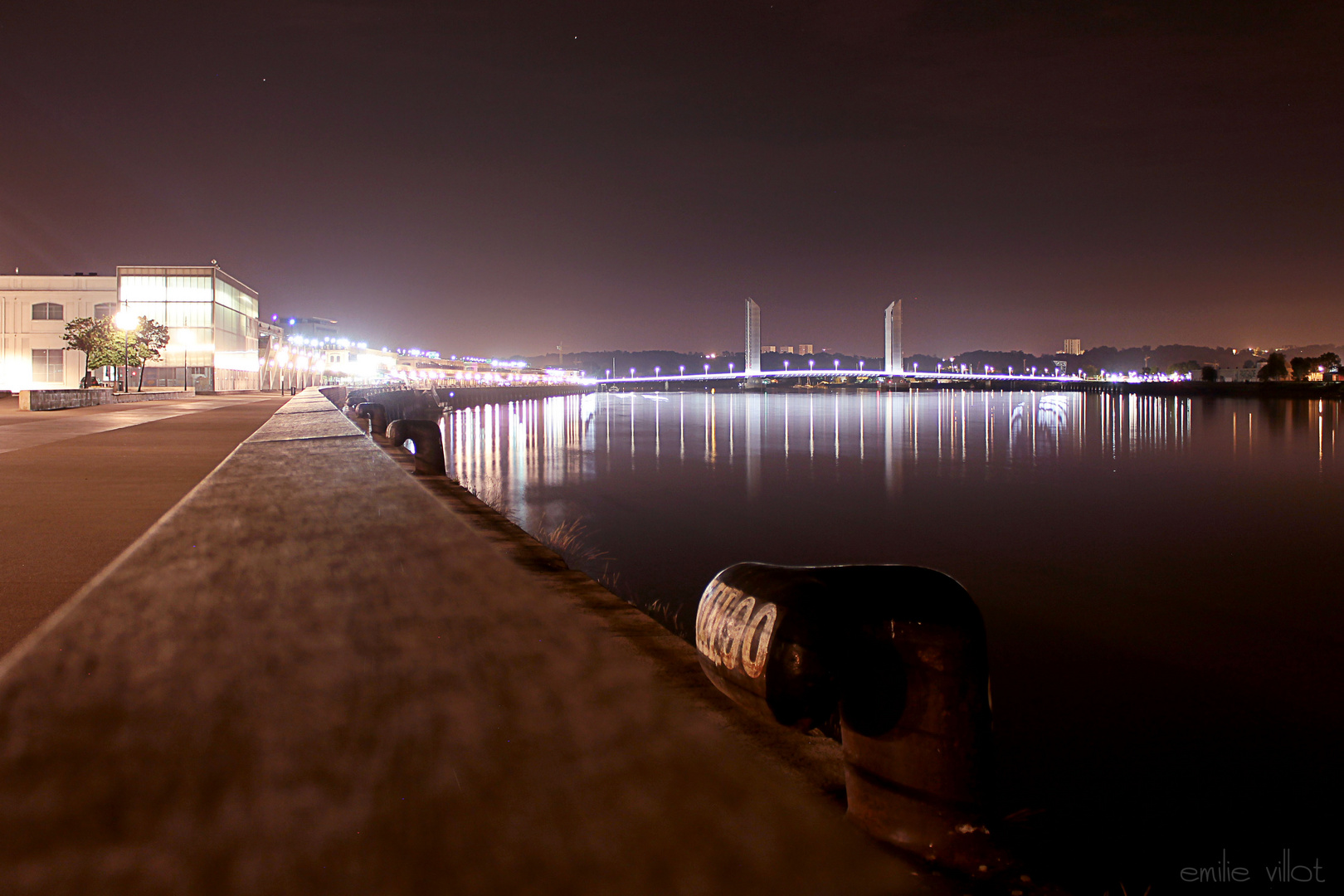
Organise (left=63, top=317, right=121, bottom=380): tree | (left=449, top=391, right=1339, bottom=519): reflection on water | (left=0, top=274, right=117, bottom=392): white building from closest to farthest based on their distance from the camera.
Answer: (left=449, top=391, right=1339, bottom=519): reflection on water
(left=63, top=317, right=121, bottom=380): tree
(left=0, top=274, right=117, bottom=392): white building

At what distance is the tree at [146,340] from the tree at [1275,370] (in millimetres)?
178882

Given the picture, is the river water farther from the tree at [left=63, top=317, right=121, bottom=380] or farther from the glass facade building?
the glass facade building

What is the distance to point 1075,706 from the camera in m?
7.54

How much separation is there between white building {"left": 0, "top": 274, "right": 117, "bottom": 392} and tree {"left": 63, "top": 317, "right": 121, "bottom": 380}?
15818 millimetres

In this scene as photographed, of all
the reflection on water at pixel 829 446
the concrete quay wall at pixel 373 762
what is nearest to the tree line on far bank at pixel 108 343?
the reflection on water at pixel 829 446

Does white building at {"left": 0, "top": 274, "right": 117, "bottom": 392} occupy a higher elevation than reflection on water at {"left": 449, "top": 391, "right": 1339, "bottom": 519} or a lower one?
higher

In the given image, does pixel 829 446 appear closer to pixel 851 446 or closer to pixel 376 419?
pixel 851 446

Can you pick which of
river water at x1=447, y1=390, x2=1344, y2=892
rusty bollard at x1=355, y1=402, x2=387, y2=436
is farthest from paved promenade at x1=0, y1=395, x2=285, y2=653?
river water at x1=447, y1=390, x2=1344, y2=892

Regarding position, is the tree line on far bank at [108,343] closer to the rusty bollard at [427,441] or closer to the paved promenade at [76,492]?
the paved promenade at [76,492]

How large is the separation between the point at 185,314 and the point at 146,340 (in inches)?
519

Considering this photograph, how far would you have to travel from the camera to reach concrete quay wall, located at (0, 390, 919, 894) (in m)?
2.05

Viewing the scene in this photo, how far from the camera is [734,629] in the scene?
2.60 metres

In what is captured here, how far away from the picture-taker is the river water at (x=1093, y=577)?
583 centimetres

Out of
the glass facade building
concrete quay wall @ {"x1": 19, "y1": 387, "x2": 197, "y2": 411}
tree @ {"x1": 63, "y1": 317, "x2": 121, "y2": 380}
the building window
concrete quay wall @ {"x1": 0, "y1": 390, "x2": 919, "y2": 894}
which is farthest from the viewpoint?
the glass facade building
